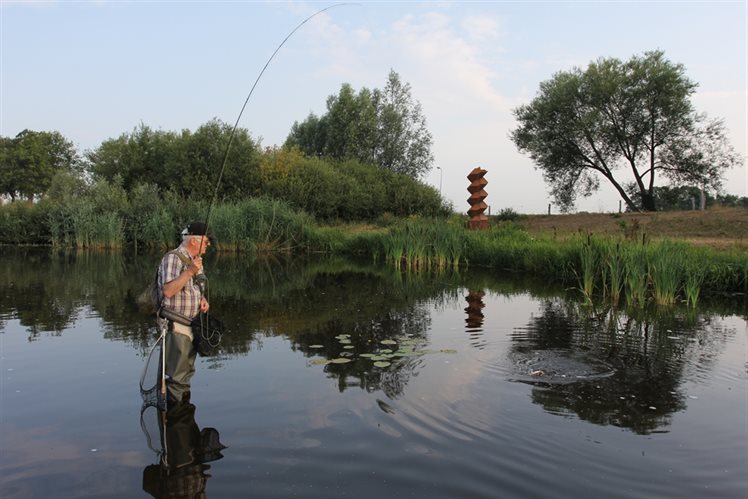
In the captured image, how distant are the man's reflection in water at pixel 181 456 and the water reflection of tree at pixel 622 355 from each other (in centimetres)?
348

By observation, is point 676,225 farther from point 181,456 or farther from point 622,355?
point 181,456

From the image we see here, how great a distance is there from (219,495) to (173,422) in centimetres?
158

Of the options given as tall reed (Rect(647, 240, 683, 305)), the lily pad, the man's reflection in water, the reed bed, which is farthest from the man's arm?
tall reed (Rect(647, 240, 683, 305))

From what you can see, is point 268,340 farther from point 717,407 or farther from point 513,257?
point 513,257

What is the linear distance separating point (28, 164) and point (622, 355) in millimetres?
66973

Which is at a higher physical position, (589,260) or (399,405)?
(589,260)

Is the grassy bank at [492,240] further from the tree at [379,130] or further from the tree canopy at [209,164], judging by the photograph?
the tree at [379,130]

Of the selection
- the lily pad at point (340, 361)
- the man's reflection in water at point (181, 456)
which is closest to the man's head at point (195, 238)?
the man's reflection in water at point (181, 456)

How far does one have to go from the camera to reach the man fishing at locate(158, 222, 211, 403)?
208 inches

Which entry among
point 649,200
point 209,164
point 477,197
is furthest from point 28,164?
point 649,200

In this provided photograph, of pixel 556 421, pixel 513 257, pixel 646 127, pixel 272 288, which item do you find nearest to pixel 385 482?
pixel 556 421

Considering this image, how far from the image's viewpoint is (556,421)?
5.37 meters

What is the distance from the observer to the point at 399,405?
5.85 meters

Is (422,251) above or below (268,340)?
above
